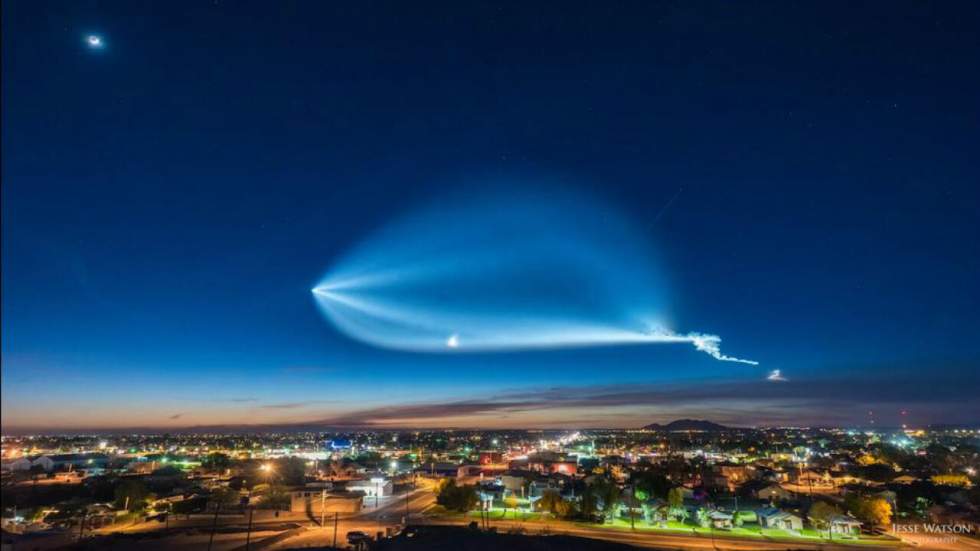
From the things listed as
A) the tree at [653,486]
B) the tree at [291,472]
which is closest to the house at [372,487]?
the tree at [291,472]

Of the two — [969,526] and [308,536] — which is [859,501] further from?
[308,536]

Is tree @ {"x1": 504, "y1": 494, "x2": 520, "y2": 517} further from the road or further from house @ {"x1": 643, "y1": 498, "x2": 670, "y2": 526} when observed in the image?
house @ {"x1": 643, "y1": 498, "x2": 670, "y2": 526}

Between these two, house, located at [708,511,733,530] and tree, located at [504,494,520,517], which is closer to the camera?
house, located at [708,511,733,530]

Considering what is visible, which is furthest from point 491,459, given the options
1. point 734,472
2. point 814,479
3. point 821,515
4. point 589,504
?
point 821,515

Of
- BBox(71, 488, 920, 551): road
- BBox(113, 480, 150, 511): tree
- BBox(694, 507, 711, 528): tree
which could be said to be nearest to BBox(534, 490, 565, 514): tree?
BBox(71, 488, 920, 551): road

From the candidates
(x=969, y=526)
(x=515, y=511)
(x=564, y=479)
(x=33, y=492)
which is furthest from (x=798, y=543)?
(x=33, y=492)

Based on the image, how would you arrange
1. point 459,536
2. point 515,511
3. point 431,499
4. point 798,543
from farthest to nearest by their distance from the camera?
point 431,499 → point 515,511 → point 798,543 → point 459,536
